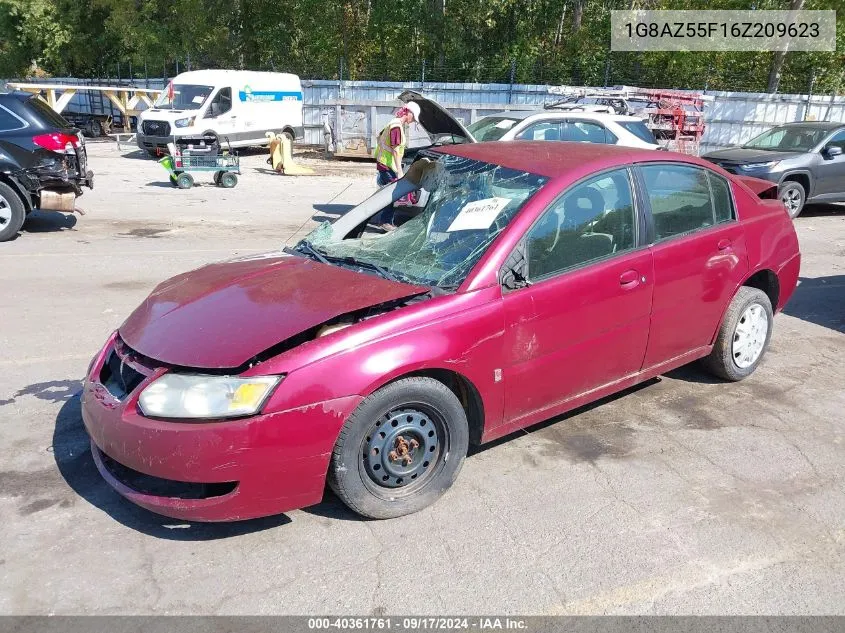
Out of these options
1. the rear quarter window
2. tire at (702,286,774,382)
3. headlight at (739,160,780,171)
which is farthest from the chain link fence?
tire at (702,286,774,382)

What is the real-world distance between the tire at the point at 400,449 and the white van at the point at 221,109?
58.4 ft

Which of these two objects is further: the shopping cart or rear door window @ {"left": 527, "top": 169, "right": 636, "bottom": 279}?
the shopping cart

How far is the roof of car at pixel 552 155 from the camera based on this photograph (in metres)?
4.07

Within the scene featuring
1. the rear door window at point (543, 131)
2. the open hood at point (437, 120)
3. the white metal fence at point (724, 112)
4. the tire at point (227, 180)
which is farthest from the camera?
the white metal fence at point (724, 112)

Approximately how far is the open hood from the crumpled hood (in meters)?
3.09

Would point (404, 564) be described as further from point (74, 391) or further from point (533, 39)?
point (533, 39)

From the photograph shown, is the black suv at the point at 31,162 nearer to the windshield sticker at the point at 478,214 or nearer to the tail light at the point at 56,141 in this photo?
the tail light at the point at 56,141

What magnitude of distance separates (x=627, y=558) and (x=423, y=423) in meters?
1.07

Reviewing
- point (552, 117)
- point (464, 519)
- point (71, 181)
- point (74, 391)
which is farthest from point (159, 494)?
point (552, 117)

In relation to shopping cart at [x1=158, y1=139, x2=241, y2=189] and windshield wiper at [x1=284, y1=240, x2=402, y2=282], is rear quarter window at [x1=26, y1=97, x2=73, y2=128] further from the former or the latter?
windshield wiper at [x1=284, y1=240, x2=402, y2=282]

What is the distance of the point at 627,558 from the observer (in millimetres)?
3137

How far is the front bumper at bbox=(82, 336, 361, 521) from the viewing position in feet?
9.60

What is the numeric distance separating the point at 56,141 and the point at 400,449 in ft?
26.9

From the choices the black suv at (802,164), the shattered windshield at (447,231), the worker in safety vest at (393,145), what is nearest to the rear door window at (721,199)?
the shattered windshield at (447,231)
